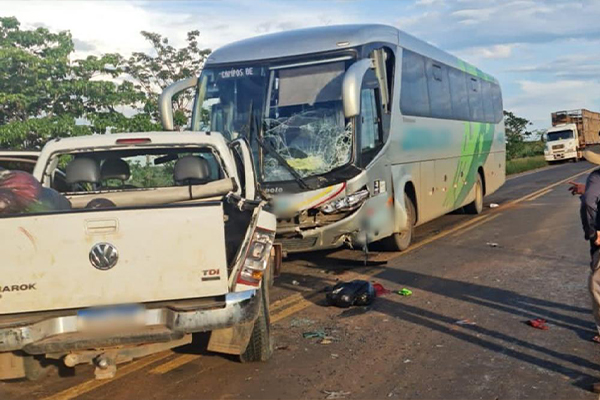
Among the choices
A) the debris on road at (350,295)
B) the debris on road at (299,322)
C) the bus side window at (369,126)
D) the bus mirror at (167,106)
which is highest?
the bus mirror at (167,106)

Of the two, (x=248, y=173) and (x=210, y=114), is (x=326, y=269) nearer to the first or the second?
(x=210, y=114)

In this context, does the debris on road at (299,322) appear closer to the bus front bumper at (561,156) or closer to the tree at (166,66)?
the tree at (166,66)

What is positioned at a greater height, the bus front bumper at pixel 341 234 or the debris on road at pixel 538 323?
the bus front bumper at pixel 341 234

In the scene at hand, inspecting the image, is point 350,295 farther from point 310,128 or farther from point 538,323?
point 310,128

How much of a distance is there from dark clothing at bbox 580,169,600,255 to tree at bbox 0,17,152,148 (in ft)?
47.4

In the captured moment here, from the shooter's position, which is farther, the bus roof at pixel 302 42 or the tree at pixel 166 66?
the tree at pixel 166 66

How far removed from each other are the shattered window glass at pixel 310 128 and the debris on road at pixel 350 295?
227cm

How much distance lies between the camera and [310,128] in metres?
10.2

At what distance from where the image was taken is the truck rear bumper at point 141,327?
488 centimetres

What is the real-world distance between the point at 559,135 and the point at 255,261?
46527 millimetres

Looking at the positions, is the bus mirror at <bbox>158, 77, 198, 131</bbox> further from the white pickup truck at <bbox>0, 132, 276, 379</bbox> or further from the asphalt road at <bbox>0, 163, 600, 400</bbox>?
the white pickup truck at <bbox>0, 132, 276, 379</bbox>

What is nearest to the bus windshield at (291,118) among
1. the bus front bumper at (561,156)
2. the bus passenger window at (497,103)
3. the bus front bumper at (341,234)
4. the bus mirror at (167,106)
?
the bus front bumper at (341,234)

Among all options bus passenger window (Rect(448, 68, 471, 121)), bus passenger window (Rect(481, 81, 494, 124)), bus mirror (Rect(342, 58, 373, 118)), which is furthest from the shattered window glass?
bus passenger window (Rect(481, 81, 494, 124))

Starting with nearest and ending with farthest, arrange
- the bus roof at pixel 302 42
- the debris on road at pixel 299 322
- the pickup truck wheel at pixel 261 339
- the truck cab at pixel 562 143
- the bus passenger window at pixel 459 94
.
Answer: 1. the pickup truck wheel at pixel 261 339
2. the debris on road at pixel 299 322
3. the bus roof at pixel 302 42
4. the bus passenger window at pixel 459 94
5. the truck cab at pixel 562 143
